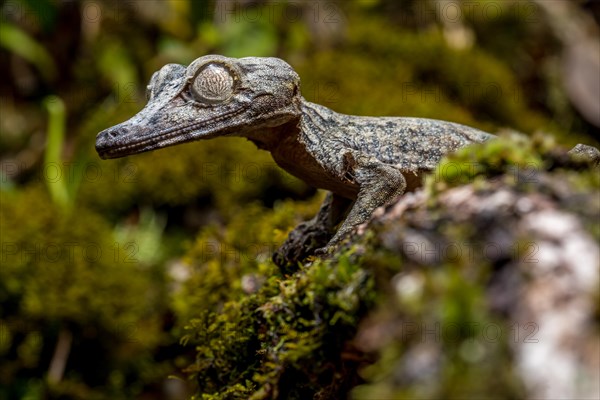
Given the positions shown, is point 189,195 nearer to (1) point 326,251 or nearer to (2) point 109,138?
(2) point 109,138

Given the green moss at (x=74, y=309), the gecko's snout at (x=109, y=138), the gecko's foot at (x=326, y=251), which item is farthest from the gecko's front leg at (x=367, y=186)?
the green moss at (x=74, y=309)

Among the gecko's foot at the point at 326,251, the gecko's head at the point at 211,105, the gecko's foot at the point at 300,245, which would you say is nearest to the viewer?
the gecko's foot at the point at 326,251

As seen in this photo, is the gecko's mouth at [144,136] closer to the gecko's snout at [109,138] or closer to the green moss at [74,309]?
the gecko's snout at [109,138]

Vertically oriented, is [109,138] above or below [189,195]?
above

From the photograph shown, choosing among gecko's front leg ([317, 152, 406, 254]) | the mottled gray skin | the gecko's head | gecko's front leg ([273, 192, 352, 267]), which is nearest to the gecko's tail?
the mottled gray skin

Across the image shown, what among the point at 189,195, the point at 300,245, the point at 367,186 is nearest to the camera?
the point at 367,186

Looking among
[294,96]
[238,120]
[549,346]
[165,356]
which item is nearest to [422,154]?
[294,96]

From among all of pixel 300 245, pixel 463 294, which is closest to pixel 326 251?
pixel 300 245
